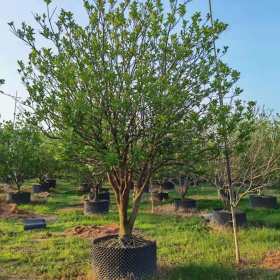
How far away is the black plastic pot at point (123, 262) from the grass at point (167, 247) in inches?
14.6

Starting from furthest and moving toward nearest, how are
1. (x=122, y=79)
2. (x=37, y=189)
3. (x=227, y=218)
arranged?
(x=37, y=189) < (x=227, y=218) < (x=122, y=79)

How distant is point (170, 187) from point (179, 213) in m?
9.60

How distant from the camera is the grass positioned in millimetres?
6364

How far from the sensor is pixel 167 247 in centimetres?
809

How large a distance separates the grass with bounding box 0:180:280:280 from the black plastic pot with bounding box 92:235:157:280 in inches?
14.6

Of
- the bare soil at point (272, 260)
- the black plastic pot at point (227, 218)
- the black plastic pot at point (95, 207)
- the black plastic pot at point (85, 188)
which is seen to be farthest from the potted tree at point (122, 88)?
the black plastic pot at point (85, 188)

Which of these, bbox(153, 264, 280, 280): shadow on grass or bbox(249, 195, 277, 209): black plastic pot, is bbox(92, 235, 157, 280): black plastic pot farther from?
bbox(249, 195, 277, 209): black plastic pot

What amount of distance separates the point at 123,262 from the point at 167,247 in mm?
2593

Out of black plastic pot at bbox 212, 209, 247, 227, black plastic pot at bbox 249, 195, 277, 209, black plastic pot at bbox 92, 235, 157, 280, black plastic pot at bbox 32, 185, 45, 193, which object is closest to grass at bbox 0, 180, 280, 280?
black plastic pot at bbox 212, 209, 247, 227

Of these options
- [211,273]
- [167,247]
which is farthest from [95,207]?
[211,273]

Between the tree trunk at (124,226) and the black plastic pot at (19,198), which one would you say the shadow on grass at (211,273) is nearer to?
the tree trunk at (124,226)

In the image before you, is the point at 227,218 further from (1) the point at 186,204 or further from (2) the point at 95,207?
(2) the point at 95,207

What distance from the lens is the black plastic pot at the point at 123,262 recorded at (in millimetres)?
5656

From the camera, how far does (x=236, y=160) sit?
11.2 m
